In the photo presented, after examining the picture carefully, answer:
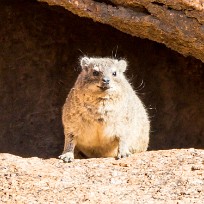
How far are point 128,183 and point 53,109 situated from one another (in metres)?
3.78

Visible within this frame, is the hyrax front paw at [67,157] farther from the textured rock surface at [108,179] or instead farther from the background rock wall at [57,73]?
the background rock wall at [57,73]

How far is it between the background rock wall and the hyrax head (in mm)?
1957

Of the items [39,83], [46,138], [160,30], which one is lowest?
[46,138]

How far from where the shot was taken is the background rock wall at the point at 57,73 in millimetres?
9852

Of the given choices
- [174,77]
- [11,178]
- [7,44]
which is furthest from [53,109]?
[11,178]

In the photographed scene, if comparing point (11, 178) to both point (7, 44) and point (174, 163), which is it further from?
point (7, 44)

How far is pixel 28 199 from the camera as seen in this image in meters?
6.00

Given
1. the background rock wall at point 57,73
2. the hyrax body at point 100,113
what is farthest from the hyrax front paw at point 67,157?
the background rock wall at point 57,73

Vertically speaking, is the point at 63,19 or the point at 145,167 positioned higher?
the point at 63,19

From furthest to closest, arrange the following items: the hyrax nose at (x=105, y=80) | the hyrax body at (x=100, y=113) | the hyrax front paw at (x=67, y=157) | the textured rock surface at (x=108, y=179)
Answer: the hyrax body at (x=100, y=113) < the hyrax nose at (x=105, y=80) < the hyrax front paw at (x=67, y=157) < the textured rock surface at (x=108, y=179)

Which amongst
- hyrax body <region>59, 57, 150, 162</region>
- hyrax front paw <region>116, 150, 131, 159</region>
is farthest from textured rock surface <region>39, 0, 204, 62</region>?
hyrax front paw <region>116, 150, 131, 159</region>

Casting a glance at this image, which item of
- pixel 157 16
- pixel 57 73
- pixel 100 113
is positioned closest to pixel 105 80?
pixel 100 113

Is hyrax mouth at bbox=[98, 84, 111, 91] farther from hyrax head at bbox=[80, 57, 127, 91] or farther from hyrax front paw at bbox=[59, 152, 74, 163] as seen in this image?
hyrax front paw at bbox=[59, 152, 74, 163]

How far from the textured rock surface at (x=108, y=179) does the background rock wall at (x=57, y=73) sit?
266 centimetres
